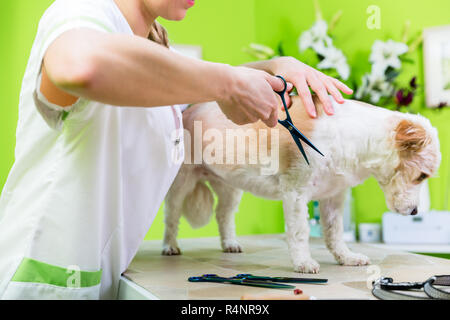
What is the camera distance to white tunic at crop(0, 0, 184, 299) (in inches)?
25.0

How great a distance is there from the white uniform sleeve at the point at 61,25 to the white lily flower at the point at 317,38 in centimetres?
183

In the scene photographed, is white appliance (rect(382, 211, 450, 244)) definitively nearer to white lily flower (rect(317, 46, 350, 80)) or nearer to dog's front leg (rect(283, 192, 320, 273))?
white lily flower (rect(317, 46, 350, 80))

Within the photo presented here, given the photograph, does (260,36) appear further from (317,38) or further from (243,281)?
(243,281)

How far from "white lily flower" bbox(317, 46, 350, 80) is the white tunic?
1.68 meters

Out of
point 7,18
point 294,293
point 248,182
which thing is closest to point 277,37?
point 7,18

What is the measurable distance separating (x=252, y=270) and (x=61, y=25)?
0.59 metres

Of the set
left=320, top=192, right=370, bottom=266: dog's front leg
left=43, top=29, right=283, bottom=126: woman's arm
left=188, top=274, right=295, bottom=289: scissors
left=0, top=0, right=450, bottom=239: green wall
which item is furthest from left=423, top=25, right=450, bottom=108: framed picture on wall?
left=43, top=29, right=283, bottom=126: woman's arm

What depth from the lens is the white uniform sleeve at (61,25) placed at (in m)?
0.53

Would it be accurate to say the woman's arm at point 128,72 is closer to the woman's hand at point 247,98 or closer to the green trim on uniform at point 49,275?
the woman's hand at point 247,98

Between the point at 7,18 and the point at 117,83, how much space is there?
6.35 feet

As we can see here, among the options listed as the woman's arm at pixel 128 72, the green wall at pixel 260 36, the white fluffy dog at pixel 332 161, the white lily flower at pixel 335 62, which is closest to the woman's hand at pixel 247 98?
the woman's arm at pixel 128 72

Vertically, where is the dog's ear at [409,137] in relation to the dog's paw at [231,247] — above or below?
above

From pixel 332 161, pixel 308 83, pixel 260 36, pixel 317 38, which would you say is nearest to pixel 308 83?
pixel 308 83
